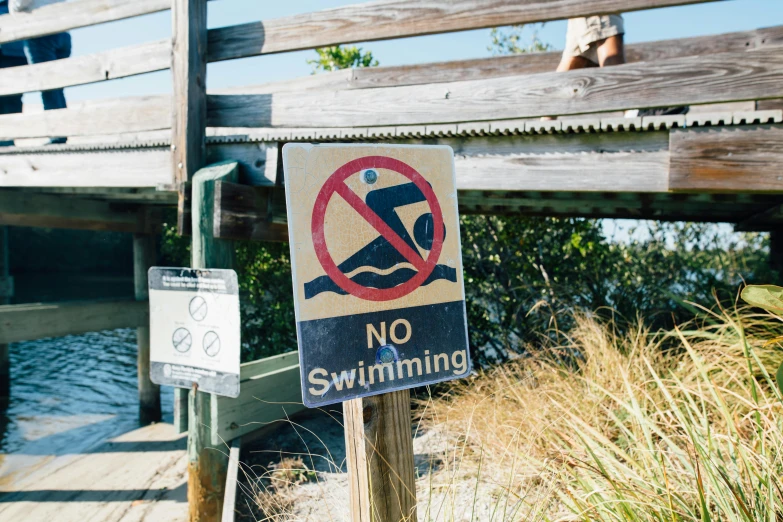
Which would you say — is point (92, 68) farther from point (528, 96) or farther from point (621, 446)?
point (621, 446)

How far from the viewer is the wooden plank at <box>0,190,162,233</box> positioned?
6.55 metres

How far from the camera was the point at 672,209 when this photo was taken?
16.5 ft

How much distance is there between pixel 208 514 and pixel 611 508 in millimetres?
2963

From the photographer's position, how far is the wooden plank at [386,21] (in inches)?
125

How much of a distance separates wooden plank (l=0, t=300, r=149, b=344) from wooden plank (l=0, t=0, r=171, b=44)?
2.98 m

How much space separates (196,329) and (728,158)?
120 inches

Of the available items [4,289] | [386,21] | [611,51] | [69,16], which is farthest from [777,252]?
[4,289]

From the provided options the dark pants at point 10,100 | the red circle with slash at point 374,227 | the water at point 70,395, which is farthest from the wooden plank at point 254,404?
the dark pants at point 10,100

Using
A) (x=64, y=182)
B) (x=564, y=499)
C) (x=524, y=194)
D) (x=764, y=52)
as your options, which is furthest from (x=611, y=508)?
(x=64, y=182)

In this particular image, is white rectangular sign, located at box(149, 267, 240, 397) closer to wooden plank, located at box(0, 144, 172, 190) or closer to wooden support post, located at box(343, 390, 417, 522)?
wooden plank, located at box(0, 144, 172, 190)

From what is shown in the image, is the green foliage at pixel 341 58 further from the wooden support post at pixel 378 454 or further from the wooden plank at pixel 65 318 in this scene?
the wooden support post at pixel 378 454

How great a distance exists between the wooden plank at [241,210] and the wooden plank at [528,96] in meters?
0.51

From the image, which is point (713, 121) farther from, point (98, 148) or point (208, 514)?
point (98, 148)

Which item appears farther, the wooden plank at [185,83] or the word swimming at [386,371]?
the wooden plank at [185,83]
